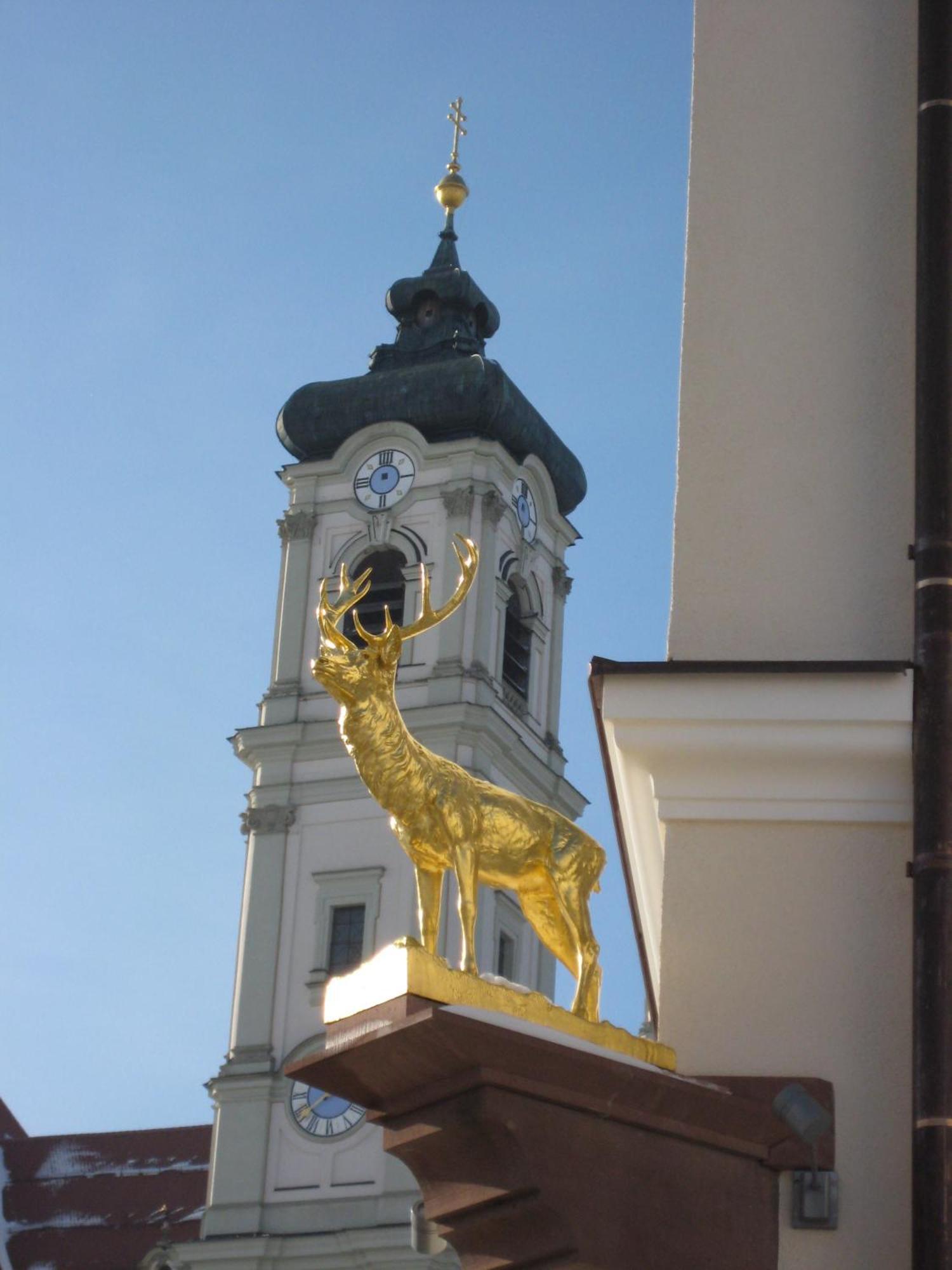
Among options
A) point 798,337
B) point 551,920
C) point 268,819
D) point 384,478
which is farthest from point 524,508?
point 551,920

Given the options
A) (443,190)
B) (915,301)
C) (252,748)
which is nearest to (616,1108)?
(915,301)

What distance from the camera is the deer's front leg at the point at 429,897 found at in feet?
13.6

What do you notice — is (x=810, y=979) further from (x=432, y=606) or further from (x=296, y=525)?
(x=296, y=525)

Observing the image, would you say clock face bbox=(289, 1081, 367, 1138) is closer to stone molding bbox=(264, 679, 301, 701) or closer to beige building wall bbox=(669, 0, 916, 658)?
stone molding bbox=(264, 679, 301, 701)

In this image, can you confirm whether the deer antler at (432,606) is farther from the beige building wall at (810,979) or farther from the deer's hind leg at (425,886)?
the beige building wall at (810,979)

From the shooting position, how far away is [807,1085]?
3.91 metres

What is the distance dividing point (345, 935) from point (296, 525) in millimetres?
7327

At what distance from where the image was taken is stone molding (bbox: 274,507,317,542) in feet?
133

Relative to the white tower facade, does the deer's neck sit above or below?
below

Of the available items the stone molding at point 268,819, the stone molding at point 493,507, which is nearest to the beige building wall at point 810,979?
the stone molding at point 268,819

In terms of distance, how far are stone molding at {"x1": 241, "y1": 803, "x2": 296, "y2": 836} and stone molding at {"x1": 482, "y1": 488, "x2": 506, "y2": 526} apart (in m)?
5.34

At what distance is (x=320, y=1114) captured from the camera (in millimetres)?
35656

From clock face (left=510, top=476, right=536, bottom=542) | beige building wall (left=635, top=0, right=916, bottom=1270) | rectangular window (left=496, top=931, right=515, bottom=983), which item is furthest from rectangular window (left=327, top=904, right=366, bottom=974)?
beige building wall (left=635, top=0, right=916, bottom=1270)

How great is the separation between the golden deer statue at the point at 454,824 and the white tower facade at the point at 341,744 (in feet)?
86.4
